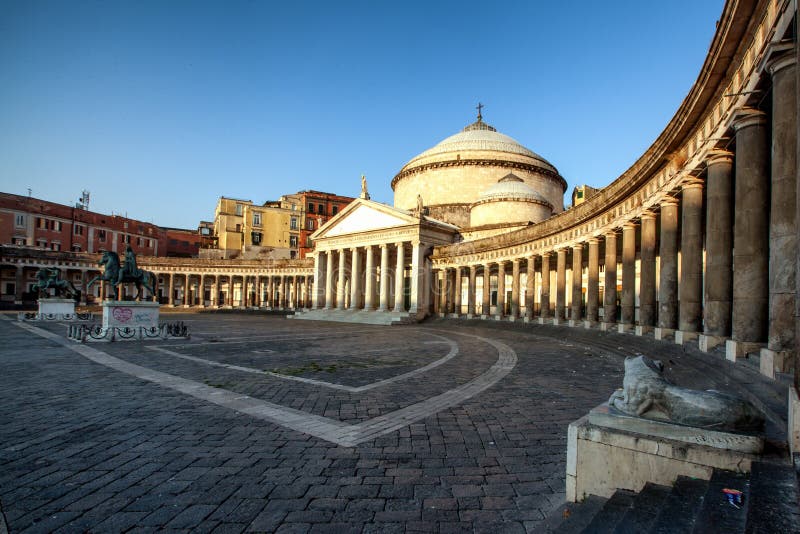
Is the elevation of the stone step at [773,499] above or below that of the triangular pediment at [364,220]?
below

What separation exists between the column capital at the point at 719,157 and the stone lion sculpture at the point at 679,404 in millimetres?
8873

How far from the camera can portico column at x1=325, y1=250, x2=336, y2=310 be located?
48.9 m

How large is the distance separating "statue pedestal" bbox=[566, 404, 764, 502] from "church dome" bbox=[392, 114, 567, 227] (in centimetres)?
4833

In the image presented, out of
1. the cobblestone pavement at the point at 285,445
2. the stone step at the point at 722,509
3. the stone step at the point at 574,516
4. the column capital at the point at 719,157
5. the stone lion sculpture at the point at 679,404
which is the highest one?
the column capital at the point at 719,157

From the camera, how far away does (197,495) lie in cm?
437

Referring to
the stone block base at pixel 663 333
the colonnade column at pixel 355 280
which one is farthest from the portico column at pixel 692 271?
the colonnade column at pixel 355 280

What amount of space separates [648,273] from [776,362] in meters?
10.5

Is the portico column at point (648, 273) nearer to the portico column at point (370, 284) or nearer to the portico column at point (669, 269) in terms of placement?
the portico column at point (669, 269)

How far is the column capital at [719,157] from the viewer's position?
10508mm

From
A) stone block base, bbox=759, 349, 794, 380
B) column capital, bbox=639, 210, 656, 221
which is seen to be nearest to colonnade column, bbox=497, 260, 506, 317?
column capital, bbox=639, 210, 656, 221

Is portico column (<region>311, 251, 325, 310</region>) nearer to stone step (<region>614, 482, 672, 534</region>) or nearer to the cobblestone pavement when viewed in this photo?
the cobblestone pavement

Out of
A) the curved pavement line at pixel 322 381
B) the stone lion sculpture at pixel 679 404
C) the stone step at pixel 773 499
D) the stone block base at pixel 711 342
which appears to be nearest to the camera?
the stone step at pixel 773 499

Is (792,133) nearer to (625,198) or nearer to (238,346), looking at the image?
(625,198)

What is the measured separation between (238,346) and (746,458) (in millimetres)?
16833
